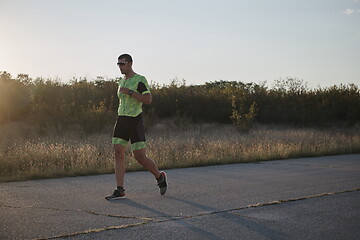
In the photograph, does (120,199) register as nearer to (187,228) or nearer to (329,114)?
(187,228)

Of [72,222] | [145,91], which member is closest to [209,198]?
[145,91]

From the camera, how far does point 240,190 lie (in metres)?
8.23

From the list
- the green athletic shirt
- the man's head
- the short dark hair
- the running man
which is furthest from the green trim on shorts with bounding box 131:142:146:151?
the short dark hair

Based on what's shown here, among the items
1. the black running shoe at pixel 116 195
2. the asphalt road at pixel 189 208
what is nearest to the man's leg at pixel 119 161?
the black running shoe at pixel 116 195

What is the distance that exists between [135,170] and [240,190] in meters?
3.97

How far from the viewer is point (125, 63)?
7312mm

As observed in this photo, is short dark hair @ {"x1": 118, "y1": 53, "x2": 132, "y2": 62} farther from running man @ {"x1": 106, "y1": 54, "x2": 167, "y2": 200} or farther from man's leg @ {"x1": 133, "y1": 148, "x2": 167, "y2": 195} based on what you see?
man's leg @ {"x1": 133, "y1": 148, "x2": 167, "y2": 195}

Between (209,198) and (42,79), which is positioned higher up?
(42,79)

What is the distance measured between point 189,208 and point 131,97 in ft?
6.55

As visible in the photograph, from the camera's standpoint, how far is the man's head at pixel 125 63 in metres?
7.31

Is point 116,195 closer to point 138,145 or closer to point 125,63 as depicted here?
point 138,145

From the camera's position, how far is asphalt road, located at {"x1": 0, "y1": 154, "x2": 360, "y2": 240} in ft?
16.9

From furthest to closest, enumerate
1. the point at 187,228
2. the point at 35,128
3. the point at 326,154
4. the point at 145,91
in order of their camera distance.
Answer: the point at 35,128 → the point at 326,154 → the point at 145,91 → the point at 187,228

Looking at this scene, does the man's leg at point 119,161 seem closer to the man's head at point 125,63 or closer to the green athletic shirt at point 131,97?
the green athletic shirt at point 131,97
